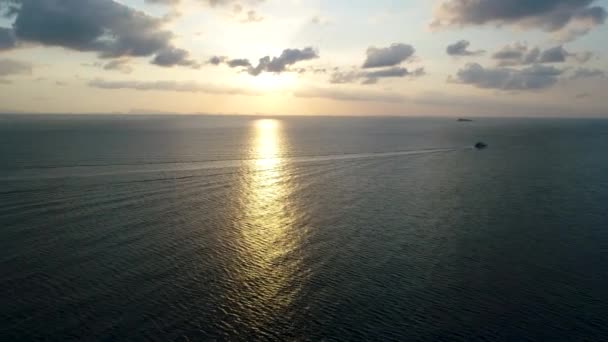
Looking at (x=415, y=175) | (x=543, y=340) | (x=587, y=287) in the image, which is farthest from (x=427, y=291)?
(x=415, y=175)

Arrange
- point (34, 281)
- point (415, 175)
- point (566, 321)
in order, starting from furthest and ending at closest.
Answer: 1. point (415, 175)
2. point (34, 281)
3. point (566, 321)

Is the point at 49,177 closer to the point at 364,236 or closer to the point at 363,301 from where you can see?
the point at 364,236

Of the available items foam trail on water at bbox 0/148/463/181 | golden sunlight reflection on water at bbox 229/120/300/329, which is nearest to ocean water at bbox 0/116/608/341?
golden sunlight reflection on water at bbox 229/120/300/329

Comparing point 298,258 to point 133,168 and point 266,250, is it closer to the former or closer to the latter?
point 266,250

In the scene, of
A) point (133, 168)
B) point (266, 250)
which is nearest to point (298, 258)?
point (266, 250)

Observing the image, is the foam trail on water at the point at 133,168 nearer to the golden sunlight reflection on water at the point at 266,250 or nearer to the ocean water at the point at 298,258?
the ocean water at the point at 298,258
